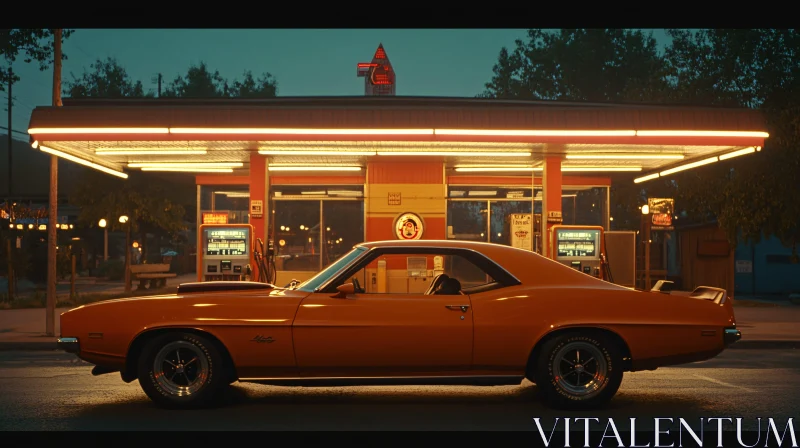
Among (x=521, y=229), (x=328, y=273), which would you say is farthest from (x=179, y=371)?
(x=521, y=229)

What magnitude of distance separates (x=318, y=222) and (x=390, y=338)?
567 inches

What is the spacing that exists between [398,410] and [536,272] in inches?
68.1

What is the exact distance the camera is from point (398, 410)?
7.41m

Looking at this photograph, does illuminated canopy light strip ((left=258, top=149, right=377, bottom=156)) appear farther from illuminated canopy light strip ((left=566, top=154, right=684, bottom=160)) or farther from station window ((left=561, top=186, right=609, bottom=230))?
station window ((left=561, top=186, right=609, bottom=230))

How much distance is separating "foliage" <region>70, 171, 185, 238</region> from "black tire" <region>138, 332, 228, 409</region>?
23.2 m

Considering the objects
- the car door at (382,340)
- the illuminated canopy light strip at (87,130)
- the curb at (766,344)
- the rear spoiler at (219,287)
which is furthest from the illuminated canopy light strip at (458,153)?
the car door at (382,340)

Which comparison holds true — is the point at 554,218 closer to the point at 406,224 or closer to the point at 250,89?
the point at 406,224

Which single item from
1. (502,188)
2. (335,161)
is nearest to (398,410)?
(335,161)

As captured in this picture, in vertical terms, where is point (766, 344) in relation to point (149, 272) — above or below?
below

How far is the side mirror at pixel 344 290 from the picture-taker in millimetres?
7266

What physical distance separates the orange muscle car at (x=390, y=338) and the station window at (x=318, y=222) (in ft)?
44.7

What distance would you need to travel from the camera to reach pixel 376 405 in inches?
302

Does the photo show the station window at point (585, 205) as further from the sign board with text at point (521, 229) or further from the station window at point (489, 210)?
the sign board with text at point (521, 229)
